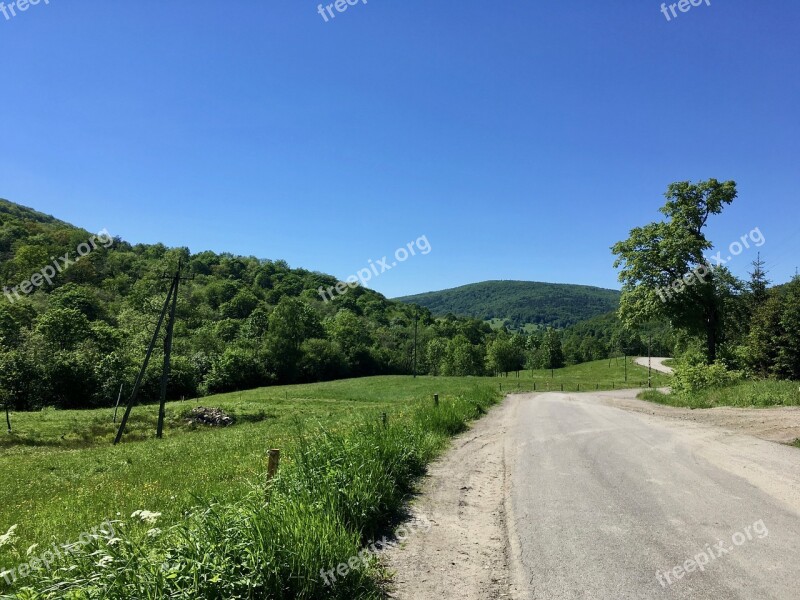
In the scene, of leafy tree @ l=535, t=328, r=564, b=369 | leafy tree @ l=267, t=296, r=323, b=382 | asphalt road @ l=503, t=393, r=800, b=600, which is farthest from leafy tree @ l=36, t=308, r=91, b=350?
leafy tree @ l=535, t=328, r=564, b=369

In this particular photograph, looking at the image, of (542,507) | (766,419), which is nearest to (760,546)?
(542,507)

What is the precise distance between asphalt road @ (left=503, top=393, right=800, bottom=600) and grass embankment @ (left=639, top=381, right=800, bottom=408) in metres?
8.51

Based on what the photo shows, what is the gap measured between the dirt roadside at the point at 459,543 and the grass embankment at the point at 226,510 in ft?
1.65

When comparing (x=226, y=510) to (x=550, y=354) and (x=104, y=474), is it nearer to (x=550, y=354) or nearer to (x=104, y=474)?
(x=104, y=474)

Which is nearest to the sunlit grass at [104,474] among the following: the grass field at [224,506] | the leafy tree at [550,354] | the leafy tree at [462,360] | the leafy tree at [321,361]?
the grass field at [224,506]

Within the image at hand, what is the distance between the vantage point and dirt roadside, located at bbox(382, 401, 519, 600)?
4.81m

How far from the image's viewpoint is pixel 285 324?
7544cm

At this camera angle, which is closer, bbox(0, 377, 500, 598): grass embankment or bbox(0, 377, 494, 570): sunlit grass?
bbox(0, 377, 500, 598): grass embankment

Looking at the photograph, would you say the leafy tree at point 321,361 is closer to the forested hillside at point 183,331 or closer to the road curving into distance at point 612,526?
the forested hillside at point 183,331

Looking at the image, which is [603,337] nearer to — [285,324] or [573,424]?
[285,324]

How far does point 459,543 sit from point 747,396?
1964 centimetres

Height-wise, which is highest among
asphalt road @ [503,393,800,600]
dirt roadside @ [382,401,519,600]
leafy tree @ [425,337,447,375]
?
leafy tree @ [425,337,447,375]

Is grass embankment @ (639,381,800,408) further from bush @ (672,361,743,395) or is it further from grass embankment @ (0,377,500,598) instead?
grass embankment @ (0,377,500,598)

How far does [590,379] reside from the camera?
266 feet
